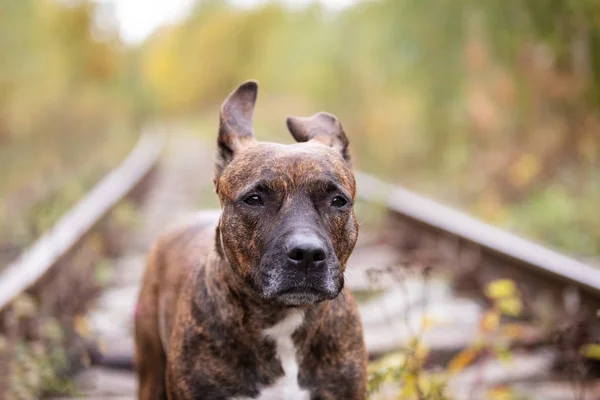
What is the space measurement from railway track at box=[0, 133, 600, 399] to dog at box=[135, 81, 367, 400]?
2.25 feet

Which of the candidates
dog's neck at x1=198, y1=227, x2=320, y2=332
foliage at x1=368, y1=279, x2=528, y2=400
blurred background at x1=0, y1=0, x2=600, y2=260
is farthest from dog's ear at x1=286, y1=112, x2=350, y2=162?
blurred background at x1=0, y1=0, x2=600, y2=260

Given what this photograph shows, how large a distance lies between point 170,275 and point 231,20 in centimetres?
3035

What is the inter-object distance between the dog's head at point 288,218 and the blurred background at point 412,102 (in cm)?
457

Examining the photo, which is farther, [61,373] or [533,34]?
[533,34]

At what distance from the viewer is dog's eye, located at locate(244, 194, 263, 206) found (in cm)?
343

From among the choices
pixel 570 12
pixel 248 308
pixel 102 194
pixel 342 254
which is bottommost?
pixel 248 308

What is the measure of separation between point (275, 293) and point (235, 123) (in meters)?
1.07

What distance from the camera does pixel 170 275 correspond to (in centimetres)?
415

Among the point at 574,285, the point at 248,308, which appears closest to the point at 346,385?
the point at 248,308

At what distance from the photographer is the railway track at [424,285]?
5.17 metres

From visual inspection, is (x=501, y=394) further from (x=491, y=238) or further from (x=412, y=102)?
(x=412, y=102)

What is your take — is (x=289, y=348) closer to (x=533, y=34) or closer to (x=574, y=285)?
(x=574, y=285)

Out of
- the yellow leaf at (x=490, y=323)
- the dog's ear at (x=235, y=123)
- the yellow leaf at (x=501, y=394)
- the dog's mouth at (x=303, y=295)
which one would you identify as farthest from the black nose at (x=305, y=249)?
the yellow leaf at (x=490, y=323)

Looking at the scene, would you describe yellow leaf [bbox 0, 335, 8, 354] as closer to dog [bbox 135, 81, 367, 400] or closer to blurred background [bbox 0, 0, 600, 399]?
blurred background [bbox 0, 0, 600, 399]
